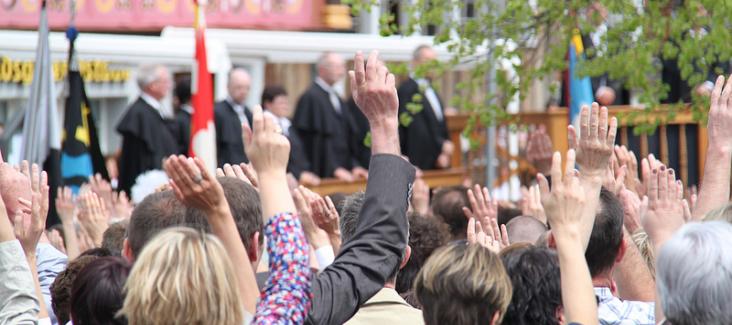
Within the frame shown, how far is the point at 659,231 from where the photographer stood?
4.48 meters

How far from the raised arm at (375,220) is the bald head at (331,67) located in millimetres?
9785

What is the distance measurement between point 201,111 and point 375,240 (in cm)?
637

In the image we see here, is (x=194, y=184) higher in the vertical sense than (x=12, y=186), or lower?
higher

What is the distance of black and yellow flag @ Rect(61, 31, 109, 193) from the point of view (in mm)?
10273

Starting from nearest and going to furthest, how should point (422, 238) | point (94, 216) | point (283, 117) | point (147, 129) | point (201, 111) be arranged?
point (422, 238), point (94, 216), point (201, 111), point (147, 129), point (283, 117)


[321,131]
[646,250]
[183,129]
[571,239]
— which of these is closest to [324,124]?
[321,131]

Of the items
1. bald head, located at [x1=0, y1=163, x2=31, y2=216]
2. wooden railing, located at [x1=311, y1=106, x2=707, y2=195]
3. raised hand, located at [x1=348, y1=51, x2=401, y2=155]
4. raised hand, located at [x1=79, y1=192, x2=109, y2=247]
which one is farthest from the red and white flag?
raised hand, located at [x1=348, y1=51, x2=401, y2=155]

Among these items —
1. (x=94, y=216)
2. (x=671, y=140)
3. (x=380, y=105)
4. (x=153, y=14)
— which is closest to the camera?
(x=380, y=105)

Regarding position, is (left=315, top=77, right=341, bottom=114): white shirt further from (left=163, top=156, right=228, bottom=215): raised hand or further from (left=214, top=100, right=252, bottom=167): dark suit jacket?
(left=163, top=156, right=228, bottom=215): raised hand

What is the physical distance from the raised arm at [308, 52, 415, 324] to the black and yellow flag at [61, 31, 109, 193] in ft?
21.1

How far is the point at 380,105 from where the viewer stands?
3975 millimetres

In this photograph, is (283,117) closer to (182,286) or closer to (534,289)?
(534,289)

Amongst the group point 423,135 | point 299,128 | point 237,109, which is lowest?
point 423,135

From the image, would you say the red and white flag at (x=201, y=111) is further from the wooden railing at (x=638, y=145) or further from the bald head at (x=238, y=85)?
the bald head at (x=238, y=85)
